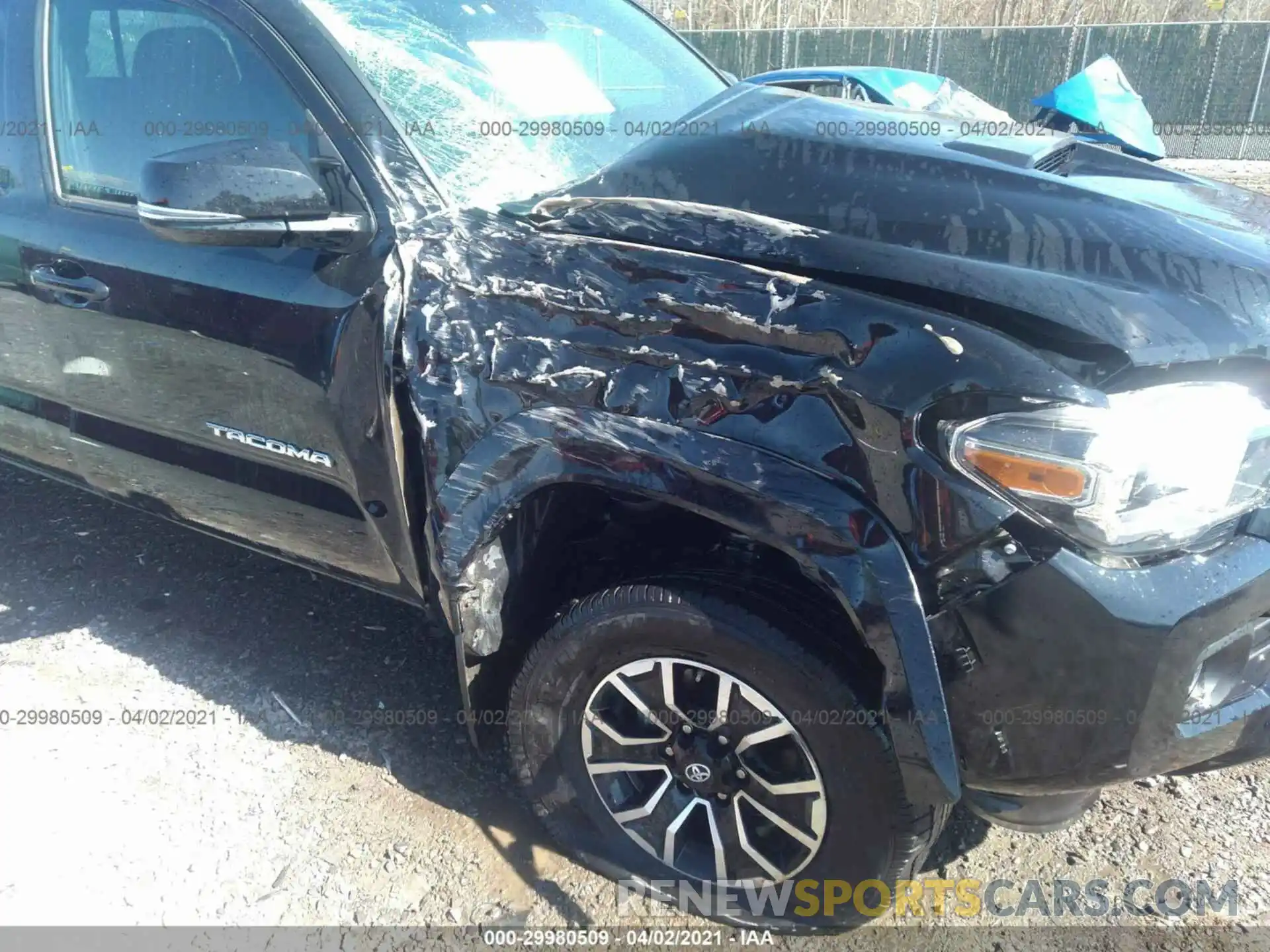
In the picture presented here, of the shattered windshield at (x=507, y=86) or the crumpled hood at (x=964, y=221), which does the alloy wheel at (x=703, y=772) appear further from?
the shattered windshield at (x=507, y=86)

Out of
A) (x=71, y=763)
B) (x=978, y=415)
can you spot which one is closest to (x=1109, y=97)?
(x=978, y=415)

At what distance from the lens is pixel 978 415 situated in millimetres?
1520

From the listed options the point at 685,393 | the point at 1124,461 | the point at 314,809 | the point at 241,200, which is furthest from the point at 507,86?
the point at 314,809

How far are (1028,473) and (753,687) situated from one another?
0.68 metres

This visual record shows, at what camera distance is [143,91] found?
262 cm

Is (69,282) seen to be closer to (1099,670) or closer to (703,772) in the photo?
(703,772)

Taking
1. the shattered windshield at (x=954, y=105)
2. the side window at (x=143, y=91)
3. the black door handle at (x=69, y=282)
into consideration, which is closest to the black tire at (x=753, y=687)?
the side window at (x=143, y=91)

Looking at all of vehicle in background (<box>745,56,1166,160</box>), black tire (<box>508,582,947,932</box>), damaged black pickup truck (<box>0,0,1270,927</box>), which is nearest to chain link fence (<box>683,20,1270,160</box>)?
vehicle in background (<box>745,56,1166,160</box>)

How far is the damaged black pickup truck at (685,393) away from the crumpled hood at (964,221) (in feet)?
0.03

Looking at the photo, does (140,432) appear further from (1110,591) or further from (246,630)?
(1110,591)

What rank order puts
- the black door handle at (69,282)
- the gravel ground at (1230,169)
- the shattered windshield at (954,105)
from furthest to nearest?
the gravel ground at (1230,169) → the shattered windshield at (954,105) → the black door handle at (69,282)

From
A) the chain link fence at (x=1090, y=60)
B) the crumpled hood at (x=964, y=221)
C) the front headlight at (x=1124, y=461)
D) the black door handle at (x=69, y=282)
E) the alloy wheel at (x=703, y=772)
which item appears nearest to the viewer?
the front headlight at (x=1124, y=461)

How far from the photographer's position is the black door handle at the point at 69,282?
100 inches

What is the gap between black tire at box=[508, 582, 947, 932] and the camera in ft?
5.81
